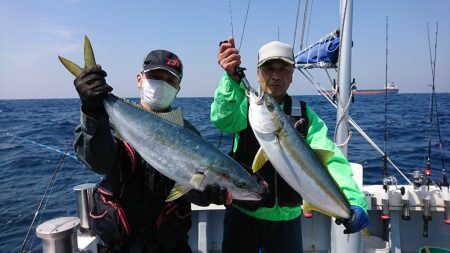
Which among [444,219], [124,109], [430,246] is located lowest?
[430,246]

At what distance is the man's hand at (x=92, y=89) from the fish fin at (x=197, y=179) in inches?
35.1

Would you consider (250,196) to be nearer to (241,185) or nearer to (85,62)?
(241,185)

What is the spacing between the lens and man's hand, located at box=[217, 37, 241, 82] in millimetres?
2854

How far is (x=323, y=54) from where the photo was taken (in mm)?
5891

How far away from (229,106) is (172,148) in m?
0.80

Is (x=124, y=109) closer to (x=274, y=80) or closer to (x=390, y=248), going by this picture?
(x=274, y=80)

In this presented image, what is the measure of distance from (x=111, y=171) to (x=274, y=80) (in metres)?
1.91

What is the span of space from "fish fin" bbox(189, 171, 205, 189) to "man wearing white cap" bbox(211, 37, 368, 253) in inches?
31.8

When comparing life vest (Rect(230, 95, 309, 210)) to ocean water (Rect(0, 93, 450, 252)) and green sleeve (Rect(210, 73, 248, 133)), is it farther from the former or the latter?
ocean water (Rect(0, 93, 450, 252))

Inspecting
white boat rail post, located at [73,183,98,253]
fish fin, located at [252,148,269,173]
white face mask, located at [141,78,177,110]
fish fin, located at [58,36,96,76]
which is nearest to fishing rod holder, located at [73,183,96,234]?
white boat rail post, located at [73,183,98,253]

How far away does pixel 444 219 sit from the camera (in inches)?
213

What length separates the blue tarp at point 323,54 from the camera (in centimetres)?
555

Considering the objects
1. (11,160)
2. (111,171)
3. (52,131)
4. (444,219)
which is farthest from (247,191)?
(52,131)

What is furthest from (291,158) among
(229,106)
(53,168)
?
(53,168)
